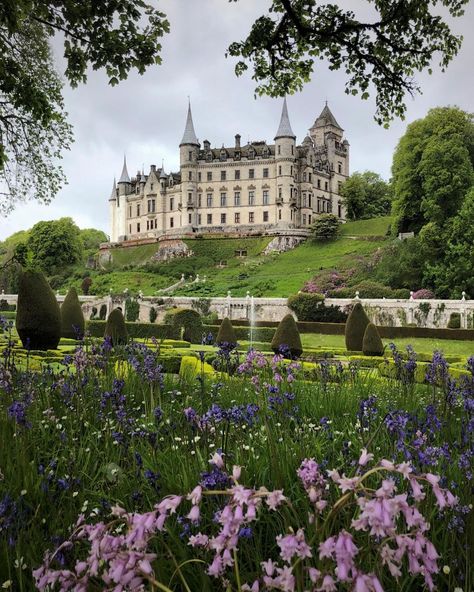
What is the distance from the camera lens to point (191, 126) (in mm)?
79312

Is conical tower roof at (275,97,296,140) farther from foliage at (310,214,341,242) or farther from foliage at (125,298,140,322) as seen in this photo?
foliage at (125,298,140,322)

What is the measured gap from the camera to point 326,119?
3469 inches

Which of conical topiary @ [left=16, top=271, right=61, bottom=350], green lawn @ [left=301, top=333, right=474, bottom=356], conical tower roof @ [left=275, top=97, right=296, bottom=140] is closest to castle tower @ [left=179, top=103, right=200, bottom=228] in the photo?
conical tower roof @ [left=275, top=97, right=296, bottom=140]

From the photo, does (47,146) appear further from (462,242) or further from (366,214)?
(366,214)

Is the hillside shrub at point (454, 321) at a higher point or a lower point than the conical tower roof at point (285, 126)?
lower

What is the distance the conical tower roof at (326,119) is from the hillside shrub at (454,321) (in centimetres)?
6110

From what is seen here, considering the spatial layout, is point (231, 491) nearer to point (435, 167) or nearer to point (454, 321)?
point (454, 321)

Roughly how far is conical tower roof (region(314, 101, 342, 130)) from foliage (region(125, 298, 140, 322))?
2213 inches

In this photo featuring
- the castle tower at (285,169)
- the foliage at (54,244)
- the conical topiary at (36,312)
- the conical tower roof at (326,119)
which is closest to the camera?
Result: the conical topiary at (36,312)

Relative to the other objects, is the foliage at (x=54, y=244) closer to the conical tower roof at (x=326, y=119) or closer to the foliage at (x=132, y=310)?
the foliage at (x=132, y=310)

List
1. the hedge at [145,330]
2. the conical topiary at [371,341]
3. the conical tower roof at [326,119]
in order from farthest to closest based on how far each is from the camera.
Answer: the conical tower roof at [326,119] < the hedge at [145,330] < the conical topiary at [371,341]

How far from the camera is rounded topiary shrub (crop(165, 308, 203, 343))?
1037 inches

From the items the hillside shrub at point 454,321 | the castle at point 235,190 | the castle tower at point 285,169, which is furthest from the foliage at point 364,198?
A: the hillside shrub at point 454,321

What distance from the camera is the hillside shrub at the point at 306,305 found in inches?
1443
